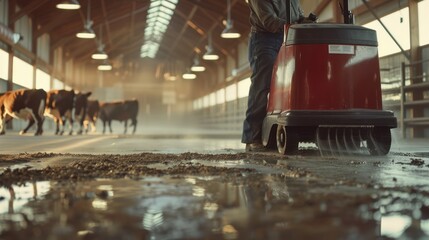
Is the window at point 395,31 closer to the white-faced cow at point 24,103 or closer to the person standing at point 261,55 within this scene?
the person standing at point 261,55

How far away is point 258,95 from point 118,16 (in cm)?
1889

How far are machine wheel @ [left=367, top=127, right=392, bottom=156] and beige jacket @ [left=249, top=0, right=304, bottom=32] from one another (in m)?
1.19

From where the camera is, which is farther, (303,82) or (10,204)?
(303,82)

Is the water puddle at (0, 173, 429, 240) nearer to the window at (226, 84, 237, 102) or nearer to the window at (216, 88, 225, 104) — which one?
the window at (226, 84, 237, 102)

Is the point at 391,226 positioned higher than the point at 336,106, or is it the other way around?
the point at 336,106

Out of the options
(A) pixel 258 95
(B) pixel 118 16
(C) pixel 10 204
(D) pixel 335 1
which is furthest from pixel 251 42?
(B) pixel 118 16

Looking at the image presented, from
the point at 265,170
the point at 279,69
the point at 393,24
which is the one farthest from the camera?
the point at 393,24

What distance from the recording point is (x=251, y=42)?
4480 mm

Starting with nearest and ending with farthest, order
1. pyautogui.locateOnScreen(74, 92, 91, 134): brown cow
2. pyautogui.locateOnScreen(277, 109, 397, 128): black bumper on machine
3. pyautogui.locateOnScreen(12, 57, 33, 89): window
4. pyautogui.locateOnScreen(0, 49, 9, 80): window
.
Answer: pyautogui.locateOnScreen(277, 109, 397, 128): black bumper on machine
pyautogui.locateOnScreen(74, 92, 91, 134): brown cow
pyautogui.locateOnScreen(0, 49, 9, 80): window
pyautogui.locateOnScreen(12, 57, 33, 89): window

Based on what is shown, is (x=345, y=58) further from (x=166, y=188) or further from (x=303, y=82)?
(x=166, y=188)

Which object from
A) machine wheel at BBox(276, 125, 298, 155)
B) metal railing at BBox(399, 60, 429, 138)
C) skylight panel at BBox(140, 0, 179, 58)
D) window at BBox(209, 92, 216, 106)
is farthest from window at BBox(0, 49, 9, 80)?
window at BBox(209, 92, 216, 106)

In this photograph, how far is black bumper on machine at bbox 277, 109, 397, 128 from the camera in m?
3.51

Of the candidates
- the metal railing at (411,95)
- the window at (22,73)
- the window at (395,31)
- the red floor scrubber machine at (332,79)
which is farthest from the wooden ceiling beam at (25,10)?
the red floor scrubber machine at (332,79)

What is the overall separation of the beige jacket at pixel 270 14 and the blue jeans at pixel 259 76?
0.38ft
